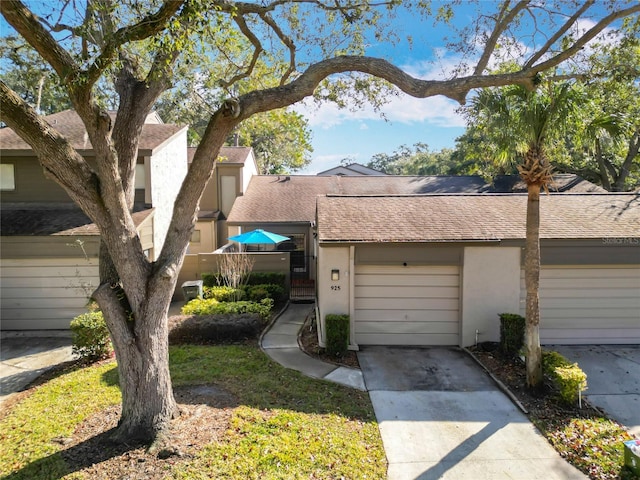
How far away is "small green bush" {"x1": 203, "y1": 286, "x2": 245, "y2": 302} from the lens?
11.8 metres

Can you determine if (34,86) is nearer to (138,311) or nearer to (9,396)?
(138,311)

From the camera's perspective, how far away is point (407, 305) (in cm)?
911

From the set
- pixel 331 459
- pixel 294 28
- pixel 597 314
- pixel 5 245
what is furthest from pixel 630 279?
pixel 5 245

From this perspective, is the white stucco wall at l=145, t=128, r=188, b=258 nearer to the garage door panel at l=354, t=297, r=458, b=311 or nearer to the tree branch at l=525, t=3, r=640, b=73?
the garage door panel at l=354, t=297, r=458, b=311

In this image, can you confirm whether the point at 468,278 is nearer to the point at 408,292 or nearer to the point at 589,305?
the point at 408,292

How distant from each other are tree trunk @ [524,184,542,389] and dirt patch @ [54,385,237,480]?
5.45 meters

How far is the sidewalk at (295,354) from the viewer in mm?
7344

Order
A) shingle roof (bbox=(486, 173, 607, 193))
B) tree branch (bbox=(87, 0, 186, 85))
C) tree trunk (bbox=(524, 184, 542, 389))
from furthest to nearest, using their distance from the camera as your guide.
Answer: shingle roof (bbox=(486, 173, 607, 193)) → tree trunk (bbox=(524, 184, 542, 389)) → tree branch (bbox=(87, 0, 186, 85))

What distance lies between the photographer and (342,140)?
42.1 feet

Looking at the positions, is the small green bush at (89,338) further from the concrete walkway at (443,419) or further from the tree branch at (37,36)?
the tree branch at (37,36)

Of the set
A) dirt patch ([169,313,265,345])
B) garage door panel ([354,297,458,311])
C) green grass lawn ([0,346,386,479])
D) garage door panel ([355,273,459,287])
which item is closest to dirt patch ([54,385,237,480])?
green grass lawn ([0,346,386,479])

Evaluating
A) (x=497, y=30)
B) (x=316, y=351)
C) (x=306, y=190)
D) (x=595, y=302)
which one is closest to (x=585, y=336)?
(x=595, y=302)

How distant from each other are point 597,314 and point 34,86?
1362cm

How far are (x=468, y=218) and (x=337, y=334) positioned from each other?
4793mm
